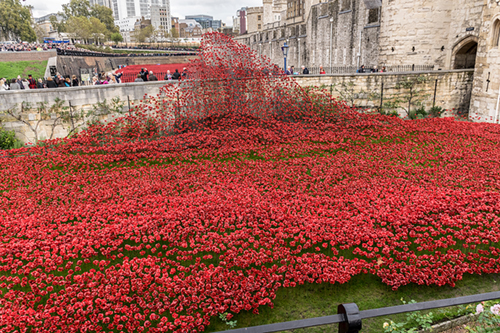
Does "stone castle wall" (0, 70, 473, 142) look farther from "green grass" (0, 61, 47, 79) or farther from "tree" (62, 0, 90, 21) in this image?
"tree" (62, 0, 90, 21)

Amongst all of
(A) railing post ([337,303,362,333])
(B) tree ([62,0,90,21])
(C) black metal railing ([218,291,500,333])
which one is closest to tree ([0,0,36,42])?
(B) tree ([62,0,90,21])

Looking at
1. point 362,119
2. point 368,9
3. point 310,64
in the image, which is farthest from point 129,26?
point 362,119

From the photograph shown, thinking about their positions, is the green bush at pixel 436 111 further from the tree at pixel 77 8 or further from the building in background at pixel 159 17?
the building in background at pixel 159 17

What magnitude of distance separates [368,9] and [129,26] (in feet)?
670

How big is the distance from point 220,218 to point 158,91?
26.3ft

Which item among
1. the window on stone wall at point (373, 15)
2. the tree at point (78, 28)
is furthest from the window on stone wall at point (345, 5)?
the tree at point (78, 28)

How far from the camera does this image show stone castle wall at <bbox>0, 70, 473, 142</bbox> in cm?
1116

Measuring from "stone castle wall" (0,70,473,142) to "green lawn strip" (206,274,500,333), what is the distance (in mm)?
10047

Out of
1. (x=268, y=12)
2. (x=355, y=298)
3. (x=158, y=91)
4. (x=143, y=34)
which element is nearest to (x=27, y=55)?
(x=158, y=91)

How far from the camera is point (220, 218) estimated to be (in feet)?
20.7

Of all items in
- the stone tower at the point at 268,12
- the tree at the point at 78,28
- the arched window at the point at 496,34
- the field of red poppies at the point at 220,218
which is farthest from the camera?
the stone tower at the point at 268,12

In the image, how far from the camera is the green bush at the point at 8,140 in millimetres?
10914

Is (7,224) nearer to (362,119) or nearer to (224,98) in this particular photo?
(224,98)

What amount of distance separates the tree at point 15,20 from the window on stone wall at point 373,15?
2581 inches
